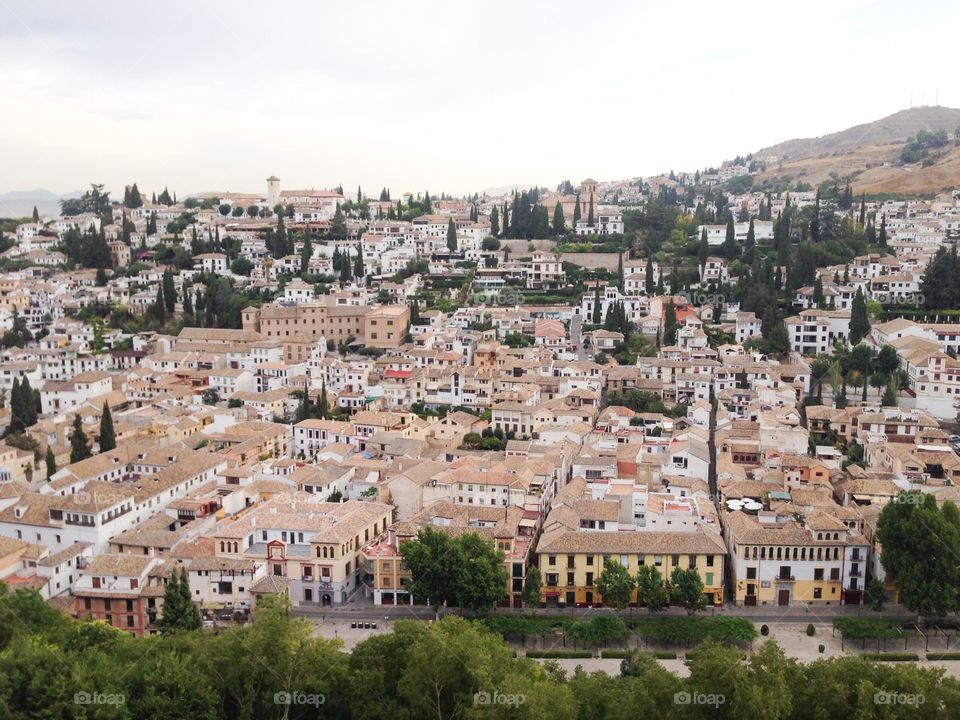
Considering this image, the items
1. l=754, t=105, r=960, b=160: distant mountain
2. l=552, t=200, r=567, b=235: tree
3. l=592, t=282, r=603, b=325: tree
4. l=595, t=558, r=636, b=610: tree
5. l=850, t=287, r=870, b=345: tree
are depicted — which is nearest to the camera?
l=595, t=558, r=636, b=610: tree

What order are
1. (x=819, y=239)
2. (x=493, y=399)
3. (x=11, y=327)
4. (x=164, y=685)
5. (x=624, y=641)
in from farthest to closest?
(x=819, y=239), (x=11, y=327), (x=493, y=399), (x=624, y=641), (x=164, y=685)

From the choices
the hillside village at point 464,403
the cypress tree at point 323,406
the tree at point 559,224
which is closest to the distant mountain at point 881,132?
the hillside village at point 464,403

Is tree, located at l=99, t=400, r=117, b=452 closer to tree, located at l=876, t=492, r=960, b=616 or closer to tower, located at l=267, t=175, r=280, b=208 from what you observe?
tree, located at l=876, t=492, r=960, b=616

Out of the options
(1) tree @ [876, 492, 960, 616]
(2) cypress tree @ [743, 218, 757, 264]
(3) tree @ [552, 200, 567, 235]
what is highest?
(3) tree @ [552, 200, 567, 235]

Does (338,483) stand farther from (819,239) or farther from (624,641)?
(819,239)

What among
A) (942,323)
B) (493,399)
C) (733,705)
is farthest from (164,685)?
(942,323)

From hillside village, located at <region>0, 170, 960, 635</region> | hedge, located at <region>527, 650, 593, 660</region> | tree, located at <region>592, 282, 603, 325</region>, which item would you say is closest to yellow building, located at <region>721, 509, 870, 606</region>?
hillside village, located at <region>0, 170, 960, 635</region>
